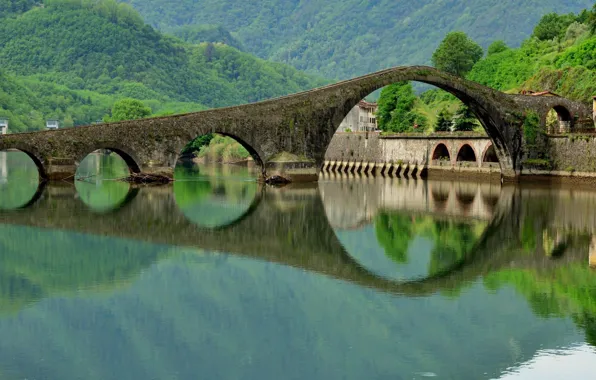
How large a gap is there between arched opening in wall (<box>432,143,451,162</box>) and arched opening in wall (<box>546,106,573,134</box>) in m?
7.09

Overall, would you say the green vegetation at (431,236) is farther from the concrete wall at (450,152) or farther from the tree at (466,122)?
the tree at (466,122)

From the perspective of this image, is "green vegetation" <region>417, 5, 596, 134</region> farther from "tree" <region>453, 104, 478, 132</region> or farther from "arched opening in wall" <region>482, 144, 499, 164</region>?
"arched opening in wall" <region>482, 144, 499, 164</region>

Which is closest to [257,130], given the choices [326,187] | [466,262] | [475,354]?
[326,187]

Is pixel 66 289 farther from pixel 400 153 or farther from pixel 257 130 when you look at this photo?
pixel 400 153

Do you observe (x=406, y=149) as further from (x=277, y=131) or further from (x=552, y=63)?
(x=552, y=63)

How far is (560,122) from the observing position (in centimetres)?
5659

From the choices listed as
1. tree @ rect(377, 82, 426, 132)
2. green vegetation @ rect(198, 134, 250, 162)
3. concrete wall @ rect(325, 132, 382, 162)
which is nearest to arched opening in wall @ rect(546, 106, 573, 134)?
concrete wall @ rect(325, 132, 382, 162)

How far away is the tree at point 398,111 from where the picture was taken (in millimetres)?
83000

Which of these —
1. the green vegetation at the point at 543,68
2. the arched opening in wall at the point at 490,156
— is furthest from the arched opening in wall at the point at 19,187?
the green vegetation at the point at 543,68

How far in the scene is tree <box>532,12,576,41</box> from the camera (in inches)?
3640

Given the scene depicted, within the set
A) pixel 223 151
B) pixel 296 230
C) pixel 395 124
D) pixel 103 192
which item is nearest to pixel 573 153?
pixel 103 192

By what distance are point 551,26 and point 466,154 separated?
39179 mm

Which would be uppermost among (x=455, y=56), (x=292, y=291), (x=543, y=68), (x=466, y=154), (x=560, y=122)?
(x=455, y=56)

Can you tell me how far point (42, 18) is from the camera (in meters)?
176
